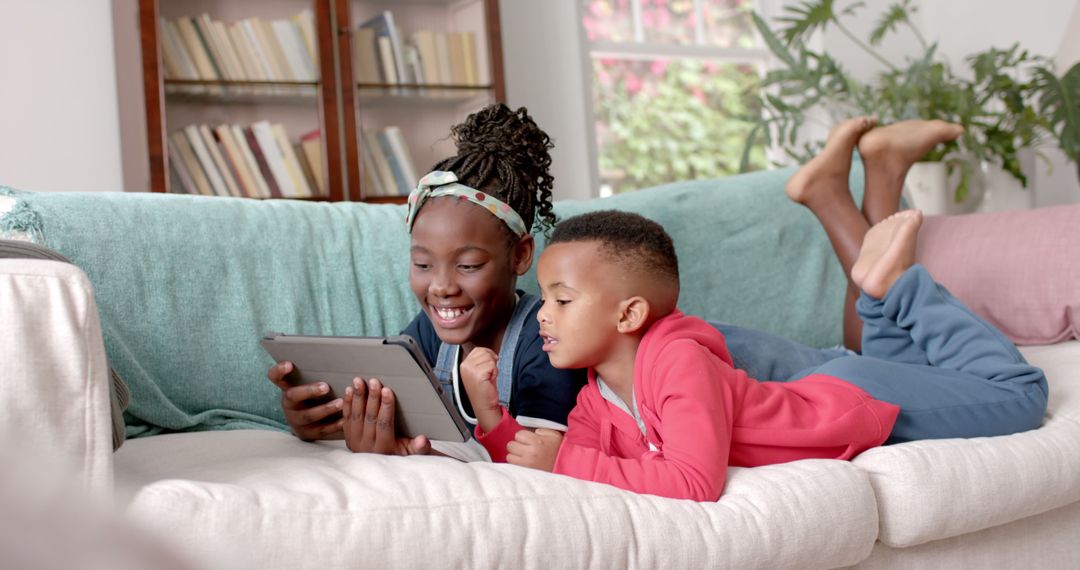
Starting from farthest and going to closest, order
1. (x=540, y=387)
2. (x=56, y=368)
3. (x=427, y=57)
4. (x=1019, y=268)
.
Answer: (x=427, y=57) < (x=1019, y=268) < (x=540, y=387) < (x=56, y=368)

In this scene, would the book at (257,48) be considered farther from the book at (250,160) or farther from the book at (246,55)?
the book at (250,160)

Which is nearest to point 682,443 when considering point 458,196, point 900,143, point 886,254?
point 458,196

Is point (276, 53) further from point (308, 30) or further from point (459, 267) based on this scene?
point (459, 267)

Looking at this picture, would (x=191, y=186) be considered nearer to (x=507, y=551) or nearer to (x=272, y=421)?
(x=272, y=421)

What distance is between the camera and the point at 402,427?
134cm

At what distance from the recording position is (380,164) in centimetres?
327

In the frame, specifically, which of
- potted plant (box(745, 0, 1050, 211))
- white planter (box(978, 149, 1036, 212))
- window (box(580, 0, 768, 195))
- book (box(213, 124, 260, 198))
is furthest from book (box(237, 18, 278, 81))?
white planter (box(978, 149, 1036, 212))

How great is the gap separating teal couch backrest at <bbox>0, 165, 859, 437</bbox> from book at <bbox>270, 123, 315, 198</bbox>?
1.33 m

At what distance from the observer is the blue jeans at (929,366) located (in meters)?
1.39

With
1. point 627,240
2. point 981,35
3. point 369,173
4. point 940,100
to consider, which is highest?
point 981,35

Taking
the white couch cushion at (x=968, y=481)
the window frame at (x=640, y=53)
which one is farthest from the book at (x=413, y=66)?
the white couch cushion at (x=968, y=481)

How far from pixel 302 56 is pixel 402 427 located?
2.12 metres

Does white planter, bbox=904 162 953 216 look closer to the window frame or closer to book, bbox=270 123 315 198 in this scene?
the window frame

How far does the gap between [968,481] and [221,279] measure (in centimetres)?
116
